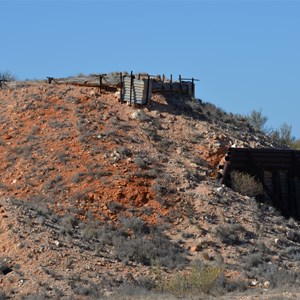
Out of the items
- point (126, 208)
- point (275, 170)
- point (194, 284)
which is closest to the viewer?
point (194, 284)

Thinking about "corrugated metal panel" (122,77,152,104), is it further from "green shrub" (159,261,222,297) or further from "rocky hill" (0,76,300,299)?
"green shrub" (159,261,222,297)

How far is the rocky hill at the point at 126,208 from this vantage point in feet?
87.3

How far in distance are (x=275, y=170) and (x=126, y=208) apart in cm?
747

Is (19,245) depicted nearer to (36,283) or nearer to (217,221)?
(36,283)

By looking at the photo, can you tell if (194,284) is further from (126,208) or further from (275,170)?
(275,170)

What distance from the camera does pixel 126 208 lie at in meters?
32.1

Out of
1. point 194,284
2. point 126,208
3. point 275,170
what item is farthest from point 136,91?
point 194,284

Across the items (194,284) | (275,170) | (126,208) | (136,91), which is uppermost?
(136,91)

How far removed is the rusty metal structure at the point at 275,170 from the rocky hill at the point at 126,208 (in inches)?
40.4

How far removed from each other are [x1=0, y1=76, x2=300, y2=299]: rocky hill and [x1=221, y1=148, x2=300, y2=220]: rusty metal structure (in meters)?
1.03

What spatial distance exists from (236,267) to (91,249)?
180 inches

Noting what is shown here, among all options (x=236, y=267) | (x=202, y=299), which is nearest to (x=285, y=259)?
(x=236, y=267)

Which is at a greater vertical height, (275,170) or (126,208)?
(275,170)

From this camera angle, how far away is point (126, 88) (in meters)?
39.3
